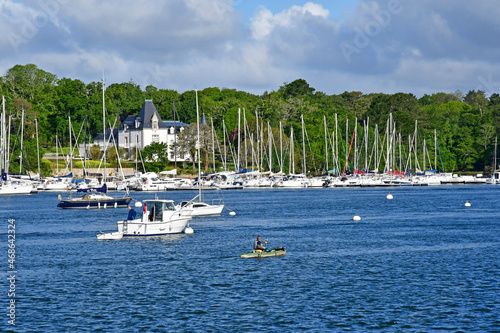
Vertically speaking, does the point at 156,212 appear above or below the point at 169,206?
below

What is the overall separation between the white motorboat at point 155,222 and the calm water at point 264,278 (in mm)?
996

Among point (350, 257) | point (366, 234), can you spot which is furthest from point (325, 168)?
point (350, 257)

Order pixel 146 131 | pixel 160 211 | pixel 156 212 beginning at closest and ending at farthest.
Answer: pixel 160 211
pixel 156 212
pixel 146 131

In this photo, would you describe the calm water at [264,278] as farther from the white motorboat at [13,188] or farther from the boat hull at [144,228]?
the white motorboat at [13,188]

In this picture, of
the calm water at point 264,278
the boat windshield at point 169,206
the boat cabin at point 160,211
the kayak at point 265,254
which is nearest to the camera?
the calm water at point 264,278

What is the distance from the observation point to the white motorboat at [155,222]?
58188 millimetres

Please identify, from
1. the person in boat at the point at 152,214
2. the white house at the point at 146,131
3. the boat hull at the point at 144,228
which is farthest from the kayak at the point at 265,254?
the white house at the point at 146,131

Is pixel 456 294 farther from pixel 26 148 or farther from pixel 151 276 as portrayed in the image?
pixel 26 148

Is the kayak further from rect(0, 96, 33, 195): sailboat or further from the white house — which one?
the white house

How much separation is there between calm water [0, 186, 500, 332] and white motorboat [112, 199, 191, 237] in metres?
1.00

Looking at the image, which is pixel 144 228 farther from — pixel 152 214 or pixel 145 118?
pixel 145 118

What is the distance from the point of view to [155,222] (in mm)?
58250

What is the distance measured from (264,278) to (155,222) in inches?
782

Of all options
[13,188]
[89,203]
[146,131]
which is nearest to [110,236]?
[89,203]
